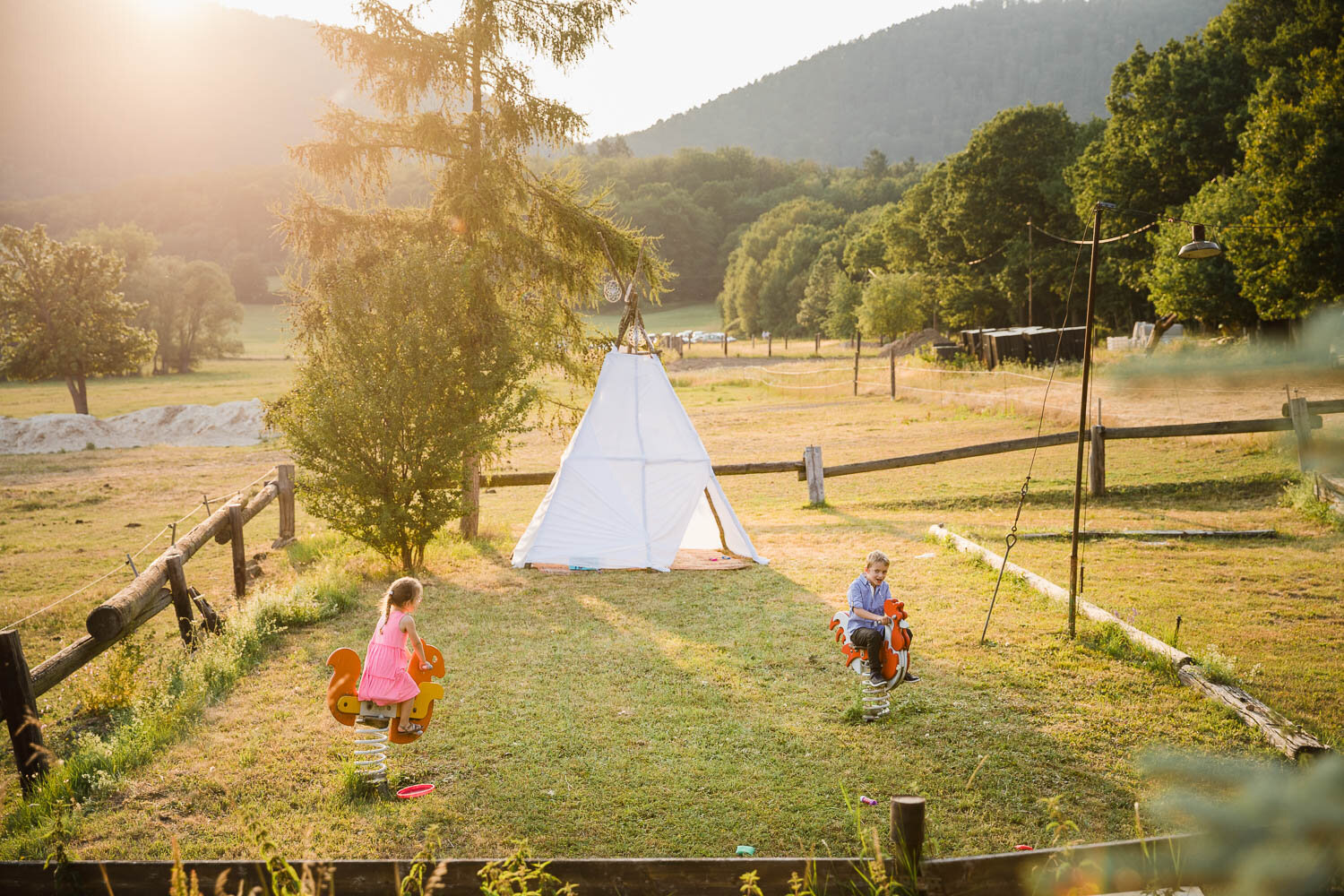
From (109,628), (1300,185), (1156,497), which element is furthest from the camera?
(1156,497)

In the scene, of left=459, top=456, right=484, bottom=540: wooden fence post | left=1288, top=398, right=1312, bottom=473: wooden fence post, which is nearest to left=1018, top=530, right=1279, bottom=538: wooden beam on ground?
left=459, top=456, right=484, bottom=540: wooden fence post

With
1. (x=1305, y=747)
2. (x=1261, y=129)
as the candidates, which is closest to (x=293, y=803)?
(x=1261, y=129)

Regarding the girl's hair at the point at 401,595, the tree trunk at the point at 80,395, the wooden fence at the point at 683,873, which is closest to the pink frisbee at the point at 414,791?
the girl's hair at the point at 401,595

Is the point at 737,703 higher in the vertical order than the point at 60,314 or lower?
lower

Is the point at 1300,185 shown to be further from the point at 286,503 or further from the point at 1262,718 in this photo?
the point at 286,503

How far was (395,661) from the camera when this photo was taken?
5.79m

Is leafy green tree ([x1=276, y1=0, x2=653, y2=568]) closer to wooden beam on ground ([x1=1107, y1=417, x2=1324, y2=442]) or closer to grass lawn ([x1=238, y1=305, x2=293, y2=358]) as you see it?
wooden beam on ground ([x1=1107, y1=417, x2=1324, y2=442])

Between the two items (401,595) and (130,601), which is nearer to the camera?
(401,595)

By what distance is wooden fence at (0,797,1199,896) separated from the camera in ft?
12.0

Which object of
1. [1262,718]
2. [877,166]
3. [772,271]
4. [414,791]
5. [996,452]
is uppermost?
[877,166]

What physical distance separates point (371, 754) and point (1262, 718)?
6.39 metres

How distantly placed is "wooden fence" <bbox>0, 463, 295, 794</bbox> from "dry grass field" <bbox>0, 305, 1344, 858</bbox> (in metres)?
0.42

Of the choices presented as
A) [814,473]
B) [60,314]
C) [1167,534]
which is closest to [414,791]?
[1167,534]

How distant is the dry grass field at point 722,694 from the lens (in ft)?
17.0
